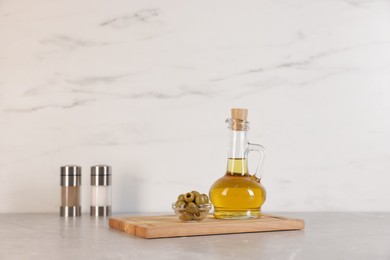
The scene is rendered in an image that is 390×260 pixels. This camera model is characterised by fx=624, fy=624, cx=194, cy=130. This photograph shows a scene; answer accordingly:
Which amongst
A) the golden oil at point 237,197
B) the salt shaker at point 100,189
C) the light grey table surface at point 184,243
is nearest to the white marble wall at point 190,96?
the salt shaker at point 100,189

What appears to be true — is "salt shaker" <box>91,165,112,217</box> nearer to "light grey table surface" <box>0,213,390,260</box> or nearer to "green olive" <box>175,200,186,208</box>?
"light grey table surface" <box>0,213,390,260</box>

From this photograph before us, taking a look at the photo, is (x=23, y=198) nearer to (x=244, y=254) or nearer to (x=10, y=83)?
(x=10, y=83)

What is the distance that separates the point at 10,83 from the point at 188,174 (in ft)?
1.90

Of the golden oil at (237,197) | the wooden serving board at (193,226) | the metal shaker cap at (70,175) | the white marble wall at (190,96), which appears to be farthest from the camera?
the white marble wall at (190,96)

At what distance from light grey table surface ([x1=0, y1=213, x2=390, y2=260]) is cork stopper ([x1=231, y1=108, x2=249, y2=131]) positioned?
0.28m

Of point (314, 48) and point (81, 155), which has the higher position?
point (314, 48)

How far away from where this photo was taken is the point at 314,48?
1.97 m

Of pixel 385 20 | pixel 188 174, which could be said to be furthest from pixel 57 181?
pixel 385 20

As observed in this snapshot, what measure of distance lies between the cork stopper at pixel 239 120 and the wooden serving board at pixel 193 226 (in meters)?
0.23

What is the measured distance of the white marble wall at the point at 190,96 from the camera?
5.89ft

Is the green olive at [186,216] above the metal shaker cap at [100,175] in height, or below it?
below

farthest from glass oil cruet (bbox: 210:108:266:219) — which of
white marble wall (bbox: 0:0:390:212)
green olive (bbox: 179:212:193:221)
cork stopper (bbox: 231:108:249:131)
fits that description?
white marble wall (bbox: 0:0:390:212)

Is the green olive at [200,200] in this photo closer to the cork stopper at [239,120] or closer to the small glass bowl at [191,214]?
the small glass bowl at [191,214]

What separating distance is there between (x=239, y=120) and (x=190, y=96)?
36cm
